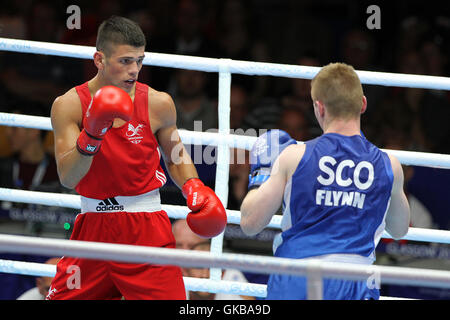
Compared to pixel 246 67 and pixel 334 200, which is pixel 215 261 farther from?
pixel 246 67

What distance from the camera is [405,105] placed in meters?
5.29

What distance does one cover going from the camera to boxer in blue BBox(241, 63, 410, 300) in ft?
7.14

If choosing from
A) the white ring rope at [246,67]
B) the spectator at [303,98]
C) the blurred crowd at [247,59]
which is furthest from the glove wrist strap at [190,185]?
the spectator at [303,98]

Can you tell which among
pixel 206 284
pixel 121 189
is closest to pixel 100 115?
pixel 121 189

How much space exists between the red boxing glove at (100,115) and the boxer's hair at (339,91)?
2.16ft

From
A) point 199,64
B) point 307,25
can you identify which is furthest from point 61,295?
point 307,25

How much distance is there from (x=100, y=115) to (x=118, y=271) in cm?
59

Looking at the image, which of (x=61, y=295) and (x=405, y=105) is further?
(x=405, y=105)

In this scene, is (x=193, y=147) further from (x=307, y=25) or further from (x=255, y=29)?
(x=307, y=25)

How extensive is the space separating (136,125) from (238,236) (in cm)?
173

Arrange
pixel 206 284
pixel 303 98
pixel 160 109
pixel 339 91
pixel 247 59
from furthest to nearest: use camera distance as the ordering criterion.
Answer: pixel 247 59 < pixel 303 98 < pixel 206 284 < pixel 160 109 < pixel 339 91

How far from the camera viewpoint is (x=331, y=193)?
7.16 ft

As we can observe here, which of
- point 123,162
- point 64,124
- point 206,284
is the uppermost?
point 64,124

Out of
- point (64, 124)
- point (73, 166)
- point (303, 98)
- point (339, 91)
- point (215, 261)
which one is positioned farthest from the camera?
point (303, 98)
